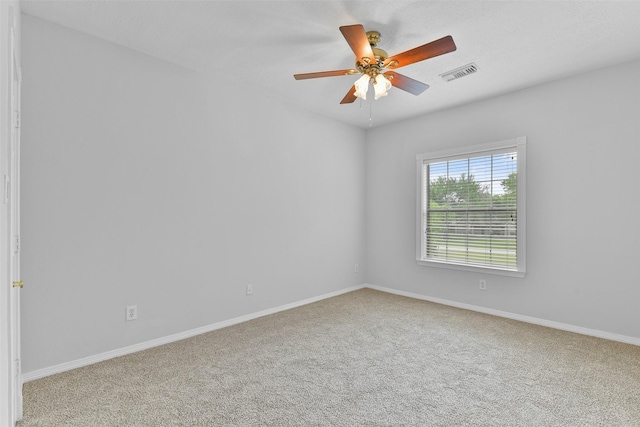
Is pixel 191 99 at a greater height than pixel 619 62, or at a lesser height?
lesser

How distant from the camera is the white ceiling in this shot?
2.24 meters

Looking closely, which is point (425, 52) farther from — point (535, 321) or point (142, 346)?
point (142, 346)

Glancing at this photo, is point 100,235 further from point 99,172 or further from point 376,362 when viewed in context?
point 376,362

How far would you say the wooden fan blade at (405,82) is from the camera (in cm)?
255

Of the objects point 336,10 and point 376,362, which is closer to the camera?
point 336,10

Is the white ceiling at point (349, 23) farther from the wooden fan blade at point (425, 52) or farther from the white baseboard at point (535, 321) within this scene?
the white baseboard at point (535, 321)

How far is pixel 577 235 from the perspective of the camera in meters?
3.28

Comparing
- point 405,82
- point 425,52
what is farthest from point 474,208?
point 425,52

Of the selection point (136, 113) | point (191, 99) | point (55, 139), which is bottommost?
point (55, 139)

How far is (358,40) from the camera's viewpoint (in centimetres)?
209

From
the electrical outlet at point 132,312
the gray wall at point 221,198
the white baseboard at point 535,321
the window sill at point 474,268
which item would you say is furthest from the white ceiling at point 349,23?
the white baseboard at point 535,321

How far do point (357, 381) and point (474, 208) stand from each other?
9.00 feet

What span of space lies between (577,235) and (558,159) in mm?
803

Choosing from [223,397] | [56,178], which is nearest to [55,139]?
[56,178]
